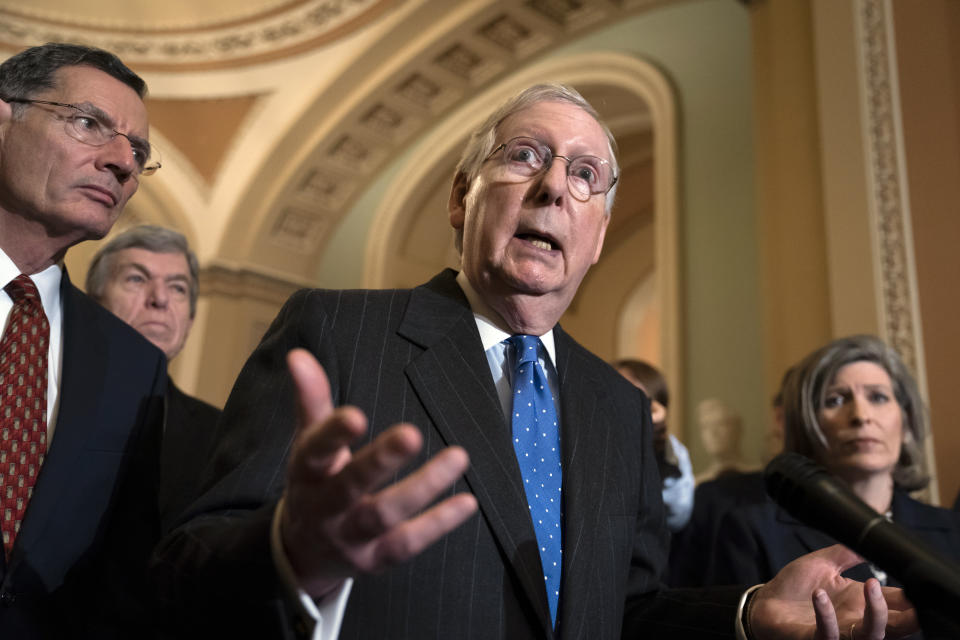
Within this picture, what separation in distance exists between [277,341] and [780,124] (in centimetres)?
379

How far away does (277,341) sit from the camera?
1.19m

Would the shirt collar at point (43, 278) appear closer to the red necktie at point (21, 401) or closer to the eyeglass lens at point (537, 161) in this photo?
the red necktie at point (21, 401)

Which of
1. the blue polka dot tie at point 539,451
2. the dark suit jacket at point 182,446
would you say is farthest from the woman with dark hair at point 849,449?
the dark suit jacket at point 182,446

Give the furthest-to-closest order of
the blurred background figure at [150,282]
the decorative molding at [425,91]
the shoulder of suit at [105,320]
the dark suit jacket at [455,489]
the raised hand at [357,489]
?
1. the decorative molding at [425,91]
2. the blurred background figure at [150,282]
3. the shoulder of suit at [105,320]
4. the dark suit jacket at [455,489]
5. the raised hand at [357,489]

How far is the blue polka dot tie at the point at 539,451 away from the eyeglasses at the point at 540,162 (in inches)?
11.1

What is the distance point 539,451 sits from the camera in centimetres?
128

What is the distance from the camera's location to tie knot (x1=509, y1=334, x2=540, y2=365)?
4.42ft

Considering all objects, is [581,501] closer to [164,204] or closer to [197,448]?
[197,448]

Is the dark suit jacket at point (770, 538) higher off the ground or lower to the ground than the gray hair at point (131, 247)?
lower

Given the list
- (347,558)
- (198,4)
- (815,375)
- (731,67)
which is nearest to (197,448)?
(347,558)

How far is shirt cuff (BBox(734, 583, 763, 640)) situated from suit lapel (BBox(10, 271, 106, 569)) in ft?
3.55

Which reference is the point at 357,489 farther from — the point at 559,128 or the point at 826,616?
the point at 559,128

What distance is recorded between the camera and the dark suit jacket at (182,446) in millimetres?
1785

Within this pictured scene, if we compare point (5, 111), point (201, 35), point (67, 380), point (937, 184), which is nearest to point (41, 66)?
point (5, 111)
